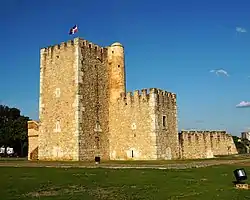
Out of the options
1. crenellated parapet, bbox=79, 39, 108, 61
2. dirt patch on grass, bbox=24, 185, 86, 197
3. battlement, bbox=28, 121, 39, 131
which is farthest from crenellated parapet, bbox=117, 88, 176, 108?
dirt patch on grass, bbox=24, 185, 86, 197

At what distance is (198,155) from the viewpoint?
131 ft

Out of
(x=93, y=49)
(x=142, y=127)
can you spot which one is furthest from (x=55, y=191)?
(x=93, y=49)

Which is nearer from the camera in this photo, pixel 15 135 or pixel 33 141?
pixel 33 141

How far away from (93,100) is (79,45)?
17.1 feet

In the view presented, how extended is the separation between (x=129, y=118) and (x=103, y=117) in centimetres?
269

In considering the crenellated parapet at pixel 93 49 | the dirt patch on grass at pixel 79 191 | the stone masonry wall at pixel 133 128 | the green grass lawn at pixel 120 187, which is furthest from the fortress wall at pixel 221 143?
the dirt patch on grass at pixel 79 191

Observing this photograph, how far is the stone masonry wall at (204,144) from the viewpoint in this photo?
125ft

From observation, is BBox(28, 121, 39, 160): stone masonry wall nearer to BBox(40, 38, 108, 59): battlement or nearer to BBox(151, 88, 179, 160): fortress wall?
BBox(40, 38, 108, 59): battlement

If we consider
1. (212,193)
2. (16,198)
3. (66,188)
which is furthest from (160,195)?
(16,198)

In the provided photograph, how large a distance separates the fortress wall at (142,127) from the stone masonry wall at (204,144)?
2.31 meters

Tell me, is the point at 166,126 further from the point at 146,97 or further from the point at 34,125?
the point at 34,125

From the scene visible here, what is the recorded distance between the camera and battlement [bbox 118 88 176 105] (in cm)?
3334

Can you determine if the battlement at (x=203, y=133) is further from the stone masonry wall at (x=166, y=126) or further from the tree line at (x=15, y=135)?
the tree line at (x=15, y=135)

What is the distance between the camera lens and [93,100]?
34.6m
